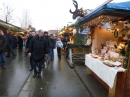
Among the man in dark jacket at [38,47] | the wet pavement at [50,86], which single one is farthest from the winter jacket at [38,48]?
the wet pavement at [50,86]

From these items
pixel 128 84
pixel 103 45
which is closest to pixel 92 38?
pixel 103 45

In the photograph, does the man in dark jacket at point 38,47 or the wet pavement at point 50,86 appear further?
the man in dark jacket at point 38,47

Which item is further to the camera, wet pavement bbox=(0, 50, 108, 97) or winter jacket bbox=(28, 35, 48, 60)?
winter jacket bbox=(28, 35, 48, 60)

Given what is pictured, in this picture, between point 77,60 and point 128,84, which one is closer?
point 128,84

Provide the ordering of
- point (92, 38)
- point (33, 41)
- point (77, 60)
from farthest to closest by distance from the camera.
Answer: point (77, 60) → point (92, 38) → point (33, 41)

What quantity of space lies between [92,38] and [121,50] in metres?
3.02

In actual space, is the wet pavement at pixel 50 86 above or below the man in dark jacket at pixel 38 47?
below

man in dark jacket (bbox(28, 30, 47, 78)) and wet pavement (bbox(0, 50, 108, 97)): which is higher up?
man in dark jacket (bbox(28, 30, 47, 78))

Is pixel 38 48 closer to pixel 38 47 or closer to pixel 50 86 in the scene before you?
pixel 38 47

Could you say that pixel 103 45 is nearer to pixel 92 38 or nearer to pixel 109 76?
pixel 92 38

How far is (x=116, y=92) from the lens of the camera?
4531 mm

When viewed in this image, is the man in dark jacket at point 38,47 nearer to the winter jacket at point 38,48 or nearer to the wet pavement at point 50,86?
the winter jacket at point 38,48

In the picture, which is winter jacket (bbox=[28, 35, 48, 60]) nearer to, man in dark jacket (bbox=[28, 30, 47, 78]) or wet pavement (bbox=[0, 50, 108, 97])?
man in dark jacket (bbox=[28, 30, 47, 78])

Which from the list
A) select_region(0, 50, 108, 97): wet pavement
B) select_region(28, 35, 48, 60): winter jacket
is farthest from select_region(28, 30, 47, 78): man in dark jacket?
select_region(0, 50, 108, 97): wet pavement
